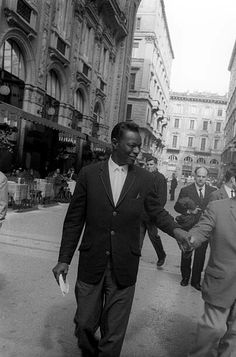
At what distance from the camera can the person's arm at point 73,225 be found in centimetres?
307

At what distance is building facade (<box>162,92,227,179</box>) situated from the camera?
3359 inches

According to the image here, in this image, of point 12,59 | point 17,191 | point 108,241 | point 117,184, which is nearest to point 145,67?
point 12,59

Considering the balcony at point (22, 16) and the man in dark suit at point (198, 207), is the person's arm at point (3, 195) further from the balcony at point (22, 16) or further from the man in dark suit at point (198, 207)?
the balcony at point (22, 16)

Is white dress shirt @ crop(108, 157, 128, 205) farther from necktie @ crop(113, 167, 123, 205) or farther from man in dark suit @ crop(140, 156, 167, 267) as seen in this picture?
man in dark suit @ crop(140, 156, 167, 267)

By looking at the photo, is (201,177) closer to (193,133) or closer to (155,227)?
(155,227)

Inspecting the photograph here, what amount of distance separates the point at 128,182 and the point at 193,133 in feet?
281

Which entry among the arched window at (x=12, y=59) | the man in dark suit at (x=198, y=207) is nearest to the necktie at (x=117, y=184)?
the man in dark suit at (x=198, y=207)

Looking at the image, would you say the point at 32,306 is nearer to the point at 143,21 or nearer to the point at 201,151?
the point at 143,21

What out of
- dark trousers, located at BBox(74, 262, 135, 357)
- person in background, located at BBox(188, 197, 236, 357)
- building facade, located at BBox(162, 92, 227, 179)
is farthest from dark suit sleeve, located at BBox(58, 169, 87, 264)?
building facade, located at BBox(162, 92, 227, 179)

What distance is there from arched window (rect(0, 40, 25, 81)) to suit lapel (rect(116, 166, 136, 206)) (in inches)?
514

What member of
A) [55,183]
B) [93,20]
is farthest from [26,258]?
[93,20]

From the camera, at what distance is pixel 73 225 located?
3.13 meters

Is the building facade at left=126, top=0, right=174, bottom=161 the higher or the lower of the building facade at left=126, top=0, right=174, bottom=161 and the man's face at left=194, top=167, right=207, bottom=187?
the higher

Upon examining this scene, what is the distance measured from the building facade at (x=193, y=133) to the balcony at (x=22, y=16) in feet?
229
